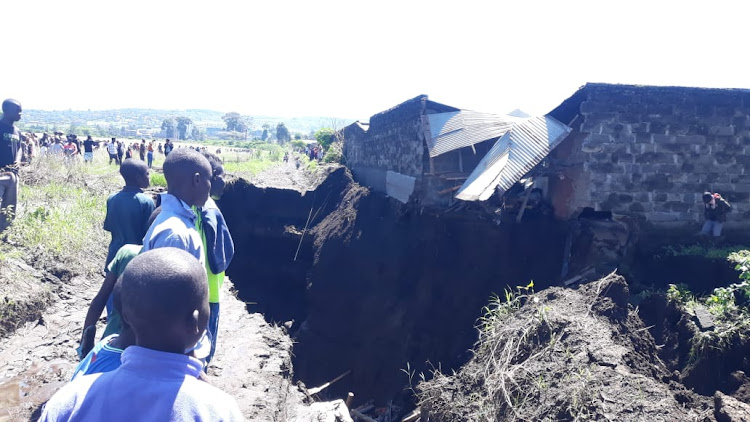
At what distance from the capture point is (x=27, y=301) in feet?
19.8

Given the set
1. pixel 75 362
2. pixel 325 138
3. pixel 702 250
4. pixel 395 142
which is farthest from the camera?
pixel 325 138

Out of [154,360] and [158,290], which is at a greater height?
[158,290]

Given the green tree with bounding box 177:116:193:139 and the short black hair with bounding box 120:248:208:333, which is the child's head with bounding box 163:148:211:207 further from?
the green tree with bounding box 177:116:193:139

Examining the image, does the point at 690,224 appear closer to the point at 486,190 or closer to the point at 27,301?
the point at 486,190

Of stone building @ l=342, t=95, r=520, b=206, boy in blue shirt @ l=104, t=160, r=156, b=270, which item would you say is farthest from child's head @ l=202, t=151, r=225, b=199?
stone building @ l=342, t=95, r=520, b=206

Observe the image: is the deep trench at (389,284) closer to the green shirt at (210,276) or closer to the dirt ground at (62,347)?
the dirt ground at (62,347)

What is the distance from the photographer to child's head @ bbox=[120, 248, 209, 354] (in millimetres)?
1650

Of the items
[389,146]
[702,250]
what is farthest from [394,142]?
[702,250]

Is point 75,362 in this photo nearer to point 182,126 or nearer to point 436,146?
point 436,146

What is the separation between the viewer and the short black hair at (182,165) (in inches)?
124

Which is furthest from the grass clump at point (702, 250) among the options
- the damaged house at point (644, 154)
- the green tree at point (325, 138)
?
the green tree at point (325, 138)

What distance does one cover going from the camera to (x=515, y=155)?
8.47 m

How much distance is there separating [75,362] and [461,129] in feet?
27.4

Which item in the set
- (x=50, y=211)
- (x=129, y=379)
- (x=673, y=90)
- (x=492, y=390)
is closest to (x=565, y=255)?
(x=673, y=90)
